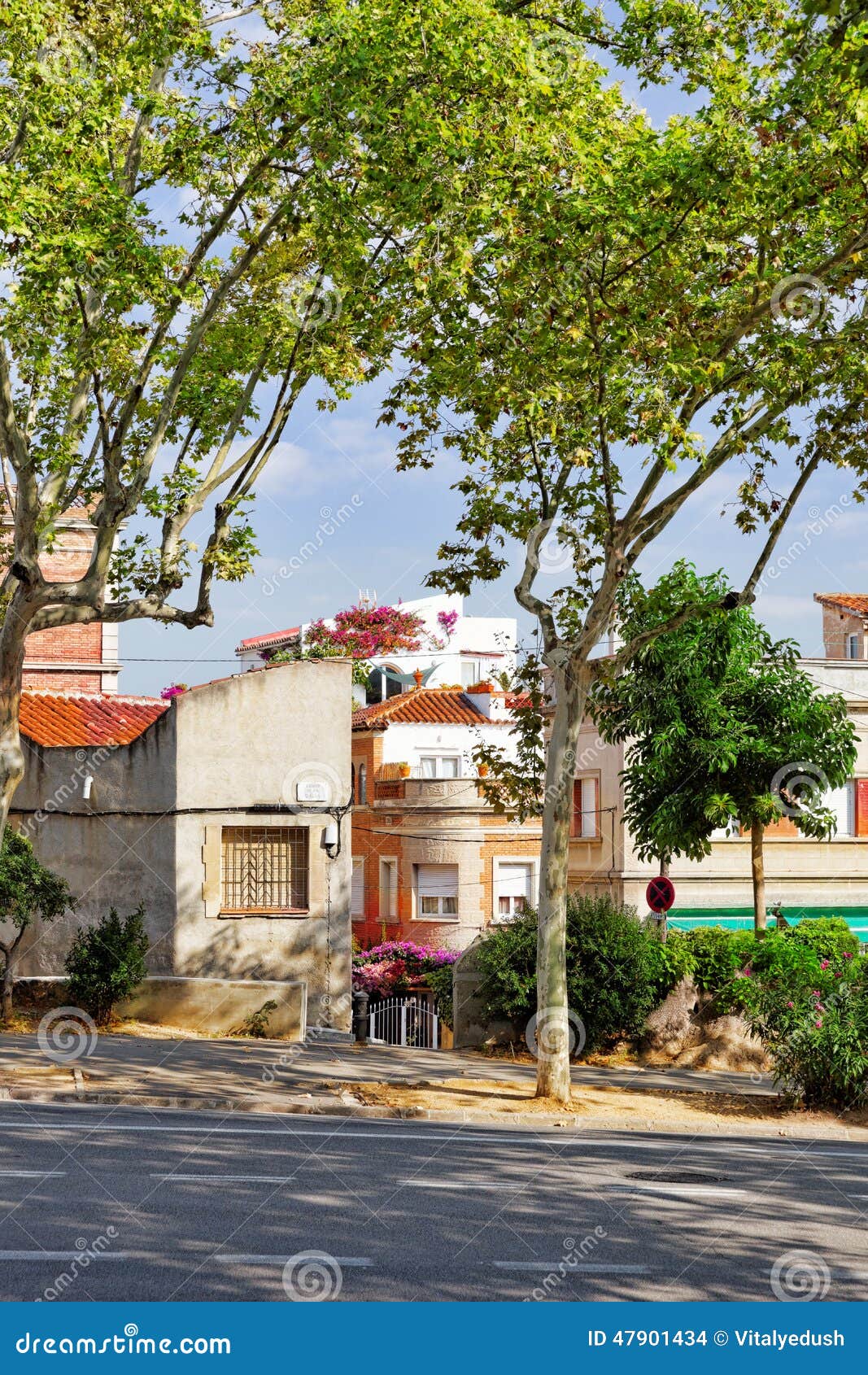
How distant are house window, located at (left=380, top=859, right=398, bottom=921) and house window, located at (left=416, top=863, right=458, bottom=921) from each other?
1.20m

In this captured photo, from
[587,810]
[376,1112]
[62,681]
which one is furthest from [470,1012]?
[62,681]

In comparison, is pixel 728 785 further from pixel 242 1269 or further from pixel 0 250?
pixel 242 1269

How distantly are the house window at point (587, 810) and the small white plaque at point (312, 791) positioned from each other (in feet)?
42.1

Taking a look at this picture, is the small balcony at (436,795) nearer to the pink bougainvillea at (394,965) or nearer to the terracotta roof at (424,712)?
the pink bougainvillea at (394,965)

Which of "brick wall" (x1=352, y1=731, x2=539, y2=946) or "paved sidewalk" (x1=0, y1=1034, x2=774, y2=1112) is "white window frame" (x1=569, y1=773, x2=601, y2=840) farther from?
"paved sidewalk" (x1=0, y1=1034, x2=774, y2=1112)

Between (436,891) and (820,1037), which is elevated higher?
(436,891)

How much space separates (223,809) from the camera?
2447cm

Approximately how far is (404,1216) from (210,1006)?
12.8 m

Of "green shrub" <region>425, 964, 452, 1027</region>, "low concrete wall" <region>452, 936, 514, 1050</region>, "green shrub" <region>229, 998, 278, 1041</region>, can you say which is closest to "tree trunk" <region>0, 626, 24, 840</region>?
"green shrub" <region>229, 998, 278, 1041</region>

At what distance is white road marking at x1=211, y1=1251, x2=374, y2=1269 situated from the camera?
7832 mm

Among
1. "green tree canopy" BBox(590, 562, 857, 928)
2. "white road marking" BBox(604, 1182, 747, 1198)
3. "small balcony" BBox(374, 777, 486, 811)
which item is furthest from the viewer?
"small balcony" BBox(374, 777, 486, 811)

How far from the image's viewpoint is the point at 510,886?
4306 cm

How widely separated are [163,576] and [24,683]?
73.6ft

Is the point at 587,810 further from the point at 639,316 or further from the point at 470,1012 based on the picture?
the point at 639,316
